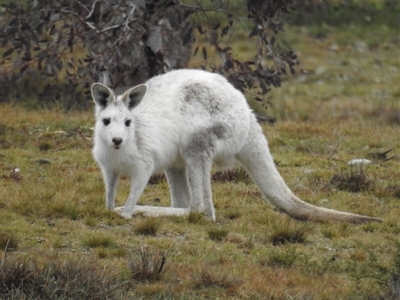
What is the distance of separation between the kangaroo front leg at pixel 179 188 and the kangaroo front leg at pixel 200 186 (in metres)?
0.43

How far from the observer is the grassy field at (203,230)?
720 cm

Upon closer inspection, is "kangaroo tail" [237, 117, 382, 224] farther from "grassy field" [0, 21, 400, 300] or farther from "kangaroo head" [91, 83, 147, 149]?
"kangaroo head" [91, 83, 147, 149]

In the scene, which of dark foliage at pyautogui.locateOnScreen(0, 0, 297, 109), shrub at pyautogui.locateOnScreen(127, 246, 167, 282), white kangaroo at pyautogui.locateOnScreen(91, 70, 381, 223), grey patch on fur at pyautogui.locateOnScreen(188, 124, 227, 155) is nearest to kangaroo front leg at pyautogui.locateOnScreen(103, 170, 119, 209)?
white kangaroo at pyautogui.locateOnScreen(91, 70, 381, 223)

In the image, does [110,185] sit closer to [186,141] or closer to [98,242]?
[186,141]

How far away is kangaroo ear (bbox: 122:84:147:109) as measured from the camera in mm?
9227

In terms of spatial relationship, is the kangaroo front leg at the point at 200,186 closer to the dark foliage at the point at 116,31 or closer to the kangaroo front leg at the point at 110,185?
the kangaroo front leg at the point at 110,185

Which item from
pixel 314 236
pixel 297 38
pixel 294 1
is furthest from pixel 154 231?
pixel 297 38

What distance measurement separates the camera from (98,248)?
27.0ft

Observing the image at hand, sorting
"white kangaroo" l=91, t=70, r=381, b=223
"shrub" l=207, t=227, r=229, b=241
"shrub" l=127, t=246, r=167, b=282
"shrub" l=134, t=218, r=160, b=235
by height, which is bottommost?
"shrub" l=207, t=227, r=229, b=241

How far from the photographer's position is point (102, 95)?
30.2 ft

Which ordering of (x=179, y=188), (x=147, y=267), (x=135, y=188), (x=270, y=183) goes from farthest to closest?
(x=179, y=188)
(x=270, y=183)
(x=135, y=188)
(x=147, y=267)

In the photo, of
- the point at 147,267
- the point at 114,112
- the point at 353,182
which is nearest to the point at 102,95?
the point at 114,112

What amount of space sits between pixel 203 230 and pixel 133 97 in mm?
1472

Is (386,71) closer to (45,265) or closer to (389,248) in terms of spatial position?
(389,248)
